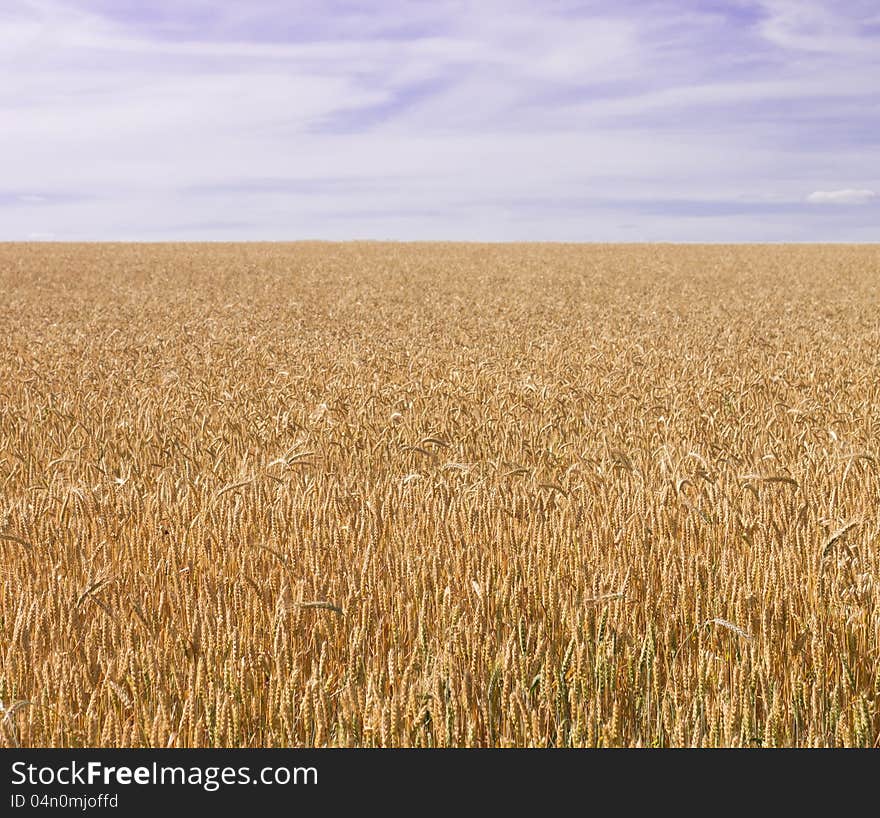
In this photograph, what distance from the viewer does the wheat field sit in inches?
98.2

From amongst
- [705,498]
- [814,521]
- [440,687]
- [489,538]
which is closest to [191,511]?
[489,538]

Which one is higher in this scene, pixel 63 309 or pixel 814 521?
pixel 63 309

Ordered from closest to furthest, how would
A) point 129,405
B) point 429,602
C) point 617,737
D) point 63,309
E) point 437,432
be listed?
1. point 617,737
2. point 429,602
3. point 437,432
4. point 129,405
5. point 63,309

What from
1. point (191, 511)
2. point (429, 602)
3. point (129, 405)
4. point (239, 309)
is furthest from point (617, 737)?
point (239, 309)

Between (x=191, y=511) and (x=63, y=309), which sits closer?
(x=191, y=511)

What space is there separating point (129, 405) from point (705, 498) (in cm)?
481

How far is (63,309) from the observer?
17734 millimetres

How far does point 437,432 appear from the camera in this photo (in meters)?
6.05

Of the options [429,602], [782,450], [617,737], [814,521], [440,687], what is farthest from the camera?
[782,450]

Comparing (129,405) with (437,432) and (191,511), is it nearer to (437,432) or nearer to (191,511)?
(437,432)

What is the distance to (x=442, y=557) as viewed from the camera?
364 cm

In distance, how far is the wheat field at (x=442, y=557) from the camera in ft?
8.18

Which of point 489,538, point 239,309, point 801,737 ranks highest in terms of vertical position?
point 239,309

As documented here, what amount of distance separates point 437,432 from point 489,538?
2245 mm
